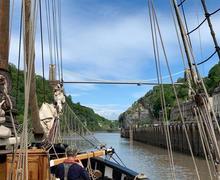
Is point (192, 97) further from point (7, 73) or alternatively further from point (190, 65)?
point (7, 73)

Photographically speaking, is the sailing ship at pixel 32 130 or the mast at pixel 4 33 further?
the mast at pixel 4 33

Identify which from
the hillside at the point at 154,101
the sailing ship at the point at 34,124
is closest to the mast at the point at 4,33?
the sailing ship at the point at 34,124

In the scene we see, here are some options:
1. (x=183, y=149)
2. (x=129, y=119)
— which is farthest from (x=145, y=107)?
(x=183, y=149)

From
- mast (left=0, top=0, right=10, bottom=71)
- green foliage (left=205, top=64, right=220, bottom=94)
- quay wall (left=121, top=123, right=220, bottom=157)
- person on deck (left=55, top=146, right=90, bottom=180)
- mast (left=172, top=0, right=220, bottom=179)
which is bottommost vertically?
person on deck (left=55, top=146, right=90, bottom=180)

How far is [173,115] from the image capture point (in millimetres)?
113625

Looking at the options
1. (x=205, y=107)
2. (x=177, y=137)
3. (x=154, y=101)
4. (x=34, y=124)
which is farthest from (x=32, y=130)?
(x=154, y=101)

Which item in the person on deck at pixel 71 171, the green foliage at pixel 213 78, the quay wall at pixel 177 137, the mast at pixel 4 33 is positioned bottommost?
the person on deck at pixel 71 171

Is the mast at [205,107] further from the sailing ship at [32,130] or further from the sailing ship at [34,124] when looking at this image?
the sailing ship at [32,130]

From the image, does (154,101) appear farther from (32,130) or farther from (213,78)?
(32,130)

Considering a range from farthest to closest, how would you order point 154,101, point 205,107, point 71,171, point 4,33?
point 154,101, point 4,33, point 71,171, point 205,107

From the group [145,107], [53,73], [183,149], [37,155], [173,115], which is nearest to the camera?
[37,155]

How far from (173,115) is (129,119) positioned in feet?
234

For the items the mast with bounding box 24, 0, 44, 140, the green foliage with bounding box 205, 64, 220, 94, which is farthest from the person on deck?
the green foliage with bounding box 205, 64, 220, 94

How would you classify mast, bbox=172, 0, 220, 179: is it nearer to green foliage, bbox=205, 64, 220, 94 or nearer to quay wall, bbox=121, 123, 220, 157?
quay wall, bbox=121, 123, 220, 157
